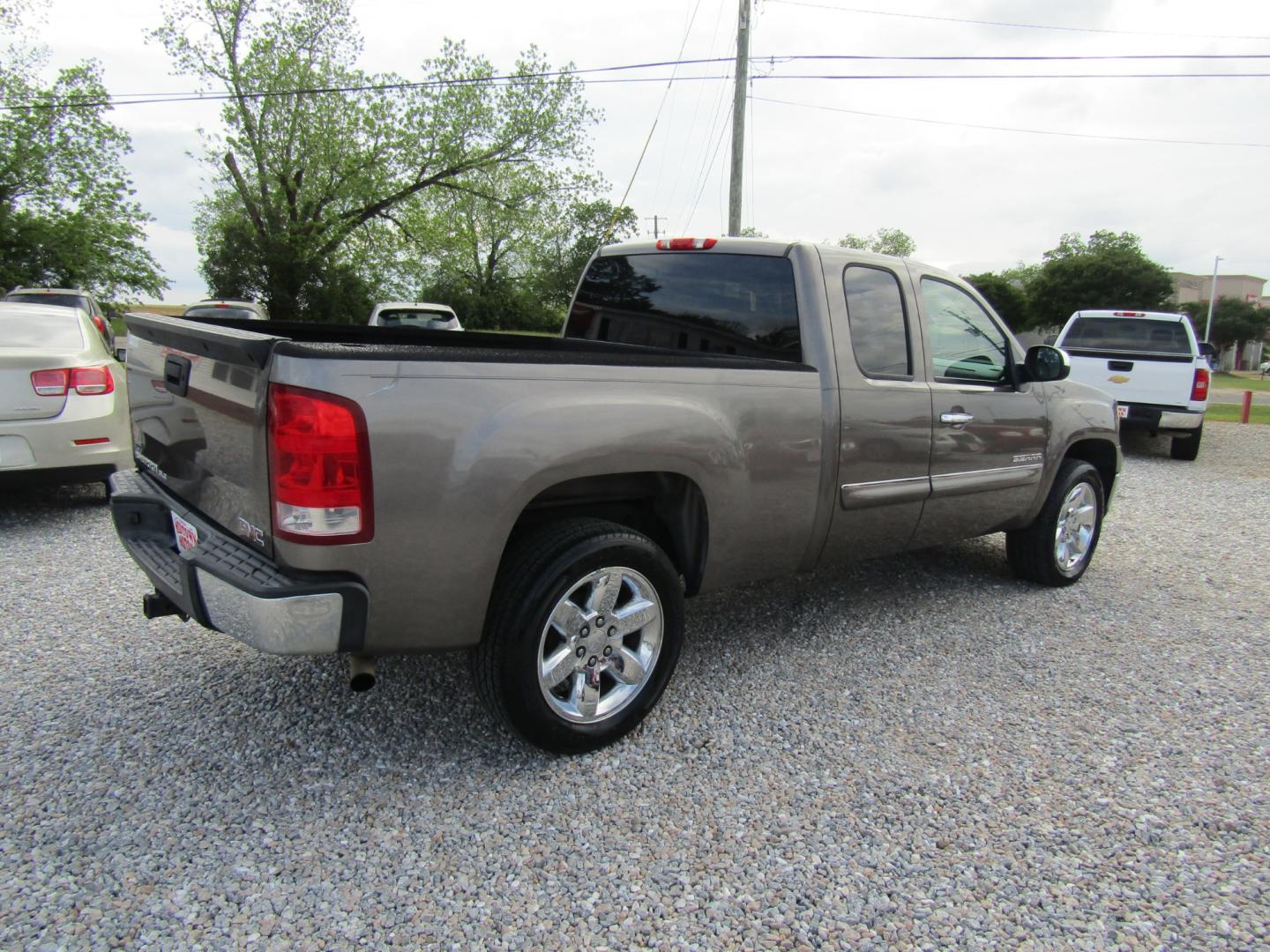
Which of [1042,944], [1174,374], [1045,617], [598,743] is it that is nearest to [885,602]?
[1045,617]

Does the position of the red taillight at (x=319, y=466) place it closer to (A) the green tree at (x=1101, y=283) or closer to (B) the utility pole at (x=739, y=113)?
(B) the utility pole at (x=739, y=113)

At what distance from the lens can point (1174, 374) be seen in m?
10.3

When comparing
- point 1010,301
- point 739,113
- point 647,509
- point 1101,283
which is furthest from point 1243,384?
point 647,509

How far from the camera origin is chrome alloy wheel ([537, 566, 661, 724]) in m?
2.71

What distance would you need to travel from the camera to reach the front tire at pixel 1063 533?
4.71m

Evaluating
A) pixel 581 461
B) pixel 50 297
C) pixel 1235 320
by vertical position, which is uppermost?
pixel 1235 320

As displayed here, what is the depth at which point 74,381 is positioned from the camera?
540cm

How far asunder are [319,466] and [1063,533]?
422 cm

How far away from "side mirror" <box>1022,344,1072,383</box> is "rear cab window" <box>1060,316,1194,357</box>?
25.1 feet

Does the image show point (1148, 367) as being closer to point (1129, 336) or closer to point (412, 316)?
point (1129, 336)

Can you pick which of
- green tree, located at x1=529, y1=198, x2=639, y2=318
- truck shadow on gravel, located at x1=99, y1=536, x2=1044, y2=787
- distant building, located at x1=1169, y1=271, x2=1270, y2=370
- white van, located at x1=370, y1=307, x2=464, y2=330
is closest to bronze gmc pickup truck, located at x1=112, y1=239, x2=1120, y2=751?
truck shadow on gravel, located at x1=99, y1=536, x2=1044, y2=787

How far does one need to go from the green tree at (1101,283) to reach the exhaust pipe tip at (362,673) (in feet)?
188

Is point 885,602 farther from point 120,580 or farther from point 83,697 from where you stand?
point 120,580

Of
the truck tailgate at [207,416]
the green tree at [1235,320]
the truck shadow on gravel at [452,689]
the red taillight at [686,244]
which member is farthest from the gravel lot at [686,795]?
the green tree at [1235,320]
